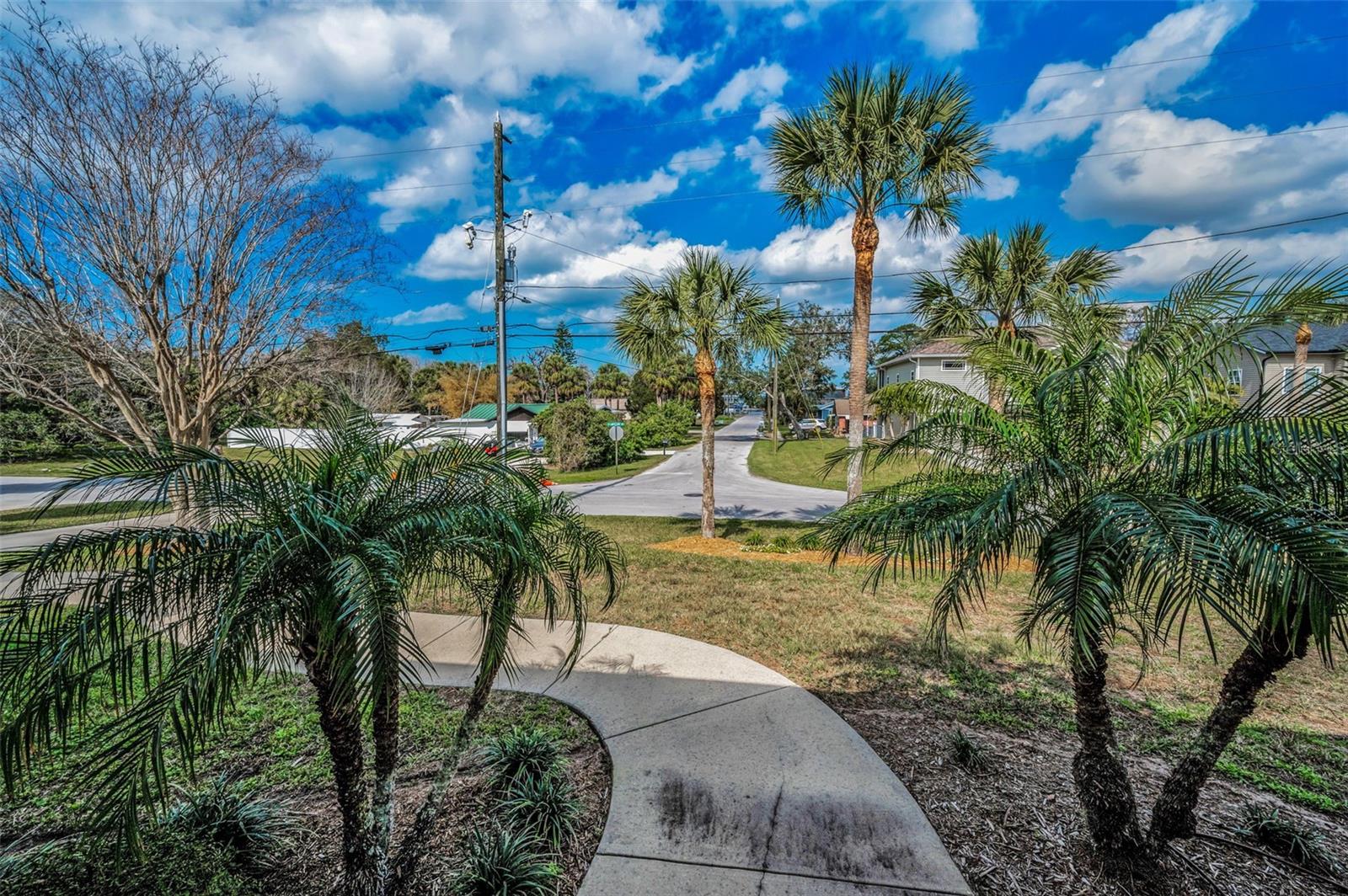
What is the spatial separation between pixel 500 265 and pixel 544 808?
10365 mm

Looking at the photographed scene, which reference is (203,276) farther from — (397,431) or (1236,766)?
(1236,766)

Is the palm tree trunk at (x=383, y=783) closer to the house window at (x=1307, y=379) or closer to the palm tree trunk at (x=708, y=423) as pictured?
the house window at (x=1307, y=379)

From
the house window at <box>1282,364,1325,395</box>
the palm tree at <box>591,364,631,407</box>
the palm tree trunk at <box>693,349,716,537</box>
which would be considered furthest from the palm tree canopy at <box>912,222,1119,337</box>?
the palm tree at <box>591,364,631,407</box>

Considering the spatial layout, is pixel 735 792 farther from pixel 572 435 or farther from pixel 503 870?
pixel 572 435

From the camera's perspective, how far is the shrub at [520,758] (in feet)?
12.0

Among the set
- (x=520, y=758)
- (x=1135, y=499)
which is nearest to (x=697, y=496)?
(x=520, y=758)

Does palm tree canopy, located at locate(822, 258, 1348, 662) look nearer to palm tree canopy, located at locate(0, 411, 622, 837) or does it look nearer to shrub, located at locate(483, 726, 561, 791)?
palm tree canopy, located at locate(0, 411, 622, 837)

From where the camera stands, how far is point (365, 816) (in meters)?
2.74

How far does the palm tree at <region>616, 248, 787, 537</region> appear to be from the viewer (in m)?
10.3

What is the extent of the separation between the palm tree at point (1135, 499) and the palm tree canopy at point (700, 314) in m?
6.93

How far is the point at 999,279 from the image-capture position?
10.2m

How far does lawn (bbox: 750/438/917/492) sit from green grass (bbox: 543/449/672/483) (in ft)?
16.5

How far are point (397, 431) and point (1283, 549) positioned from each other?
165 inches

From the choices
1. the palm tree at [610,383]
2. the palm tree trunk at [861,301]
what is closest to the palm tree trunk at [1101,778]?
the palm tree trunk at [861,301]
